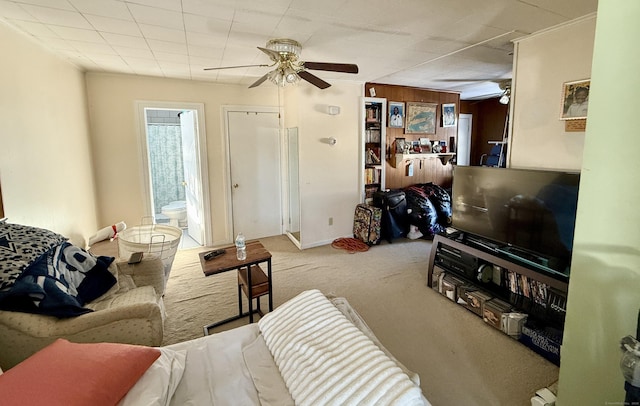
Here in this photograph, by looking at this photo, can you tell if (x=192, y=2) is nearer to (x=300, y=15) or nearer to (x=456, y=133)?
(x=300, y=15)

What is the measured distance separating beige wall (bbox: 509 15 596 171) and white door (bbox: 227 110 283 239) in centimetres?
321

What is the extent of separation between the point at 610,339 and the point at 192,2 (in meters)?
2.79

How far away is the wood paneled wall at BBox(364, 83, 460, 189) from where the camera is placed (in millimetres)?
4715

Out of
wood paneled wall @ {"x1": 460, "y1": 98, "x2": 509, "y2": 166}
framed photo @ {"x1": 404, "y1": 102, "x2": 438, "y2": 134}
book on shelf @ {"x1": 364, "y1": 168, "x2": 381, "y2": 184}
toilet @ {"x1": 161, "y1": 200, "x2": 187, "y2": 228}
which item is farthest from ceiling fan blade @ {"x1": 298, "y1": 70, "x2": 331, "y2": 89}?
wood paneled wall @ {"x1": 460, "y1": 98, "x2": 509, "y2": 166}

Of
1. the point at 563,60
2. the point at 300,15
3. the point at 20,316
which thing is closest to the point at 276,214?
the point at 300,15

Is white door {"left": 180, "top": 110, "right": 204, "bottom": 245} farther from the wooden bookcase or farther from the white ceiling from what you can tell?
the wooden bookcase

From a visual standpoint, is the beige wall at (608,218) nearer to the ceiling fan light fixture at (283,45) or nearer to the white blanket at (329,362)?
the white blanket at (329,362)

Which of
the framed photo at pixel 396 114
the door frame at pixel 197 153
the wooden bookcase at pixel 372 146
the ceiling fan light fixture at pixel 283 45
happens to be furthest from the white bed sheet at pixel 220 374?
the framed photo at pixel 396 114

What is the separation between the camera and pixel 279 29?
2.33 metres

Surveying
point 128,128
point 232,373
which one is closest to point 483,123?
point 128,128

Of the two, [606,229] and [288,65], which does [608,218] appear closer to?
[606,229]

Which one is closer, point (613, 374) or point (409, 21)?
point (613, 374)

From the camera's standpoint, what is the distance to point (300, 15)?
210 centimetres

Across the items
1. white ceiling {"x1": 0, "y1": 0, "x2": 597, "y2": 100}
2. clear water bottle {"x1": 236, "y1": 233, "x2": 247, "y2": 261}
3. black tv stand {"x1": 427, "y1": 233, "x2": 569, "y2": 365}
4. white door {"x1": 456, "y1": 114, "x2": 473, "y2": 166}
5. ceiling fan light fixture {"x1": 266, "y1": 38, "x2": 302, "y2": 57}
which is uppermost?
white ceiling {"x1": 0, "y1": 0, "x2": 597, "y2": 100}
